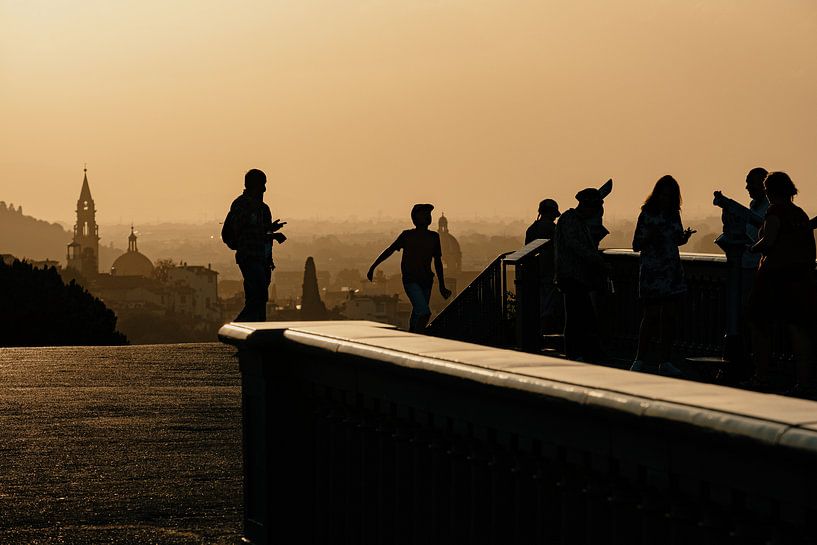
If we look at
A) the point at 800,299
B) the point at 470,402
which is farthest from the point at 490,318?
the point at 470,402

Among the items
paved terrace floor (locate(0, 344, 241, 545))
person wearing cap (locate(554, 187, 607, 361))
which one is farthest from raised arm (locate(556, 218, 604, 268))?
paved terrace floor (locate(0, 344, 241, 545))

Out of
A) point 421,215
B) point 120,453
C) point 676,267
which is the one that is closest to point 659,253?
point 676,267

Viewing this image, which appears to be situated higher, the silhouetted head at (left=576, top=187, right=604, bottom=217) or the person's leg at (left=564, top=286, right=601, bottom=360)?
the silhouetted head at (left=576, top=187, right=604, bottom=217)

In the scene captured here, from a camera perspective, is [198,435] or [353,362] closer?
[353,362]

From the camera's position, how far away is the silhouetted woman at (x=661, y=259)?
13.5 m

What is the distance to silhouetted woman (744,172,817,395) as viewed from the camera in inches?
497

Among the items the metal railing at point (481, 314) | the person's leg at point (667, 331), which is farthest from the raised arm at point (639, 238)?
the metal railing at point (481, 314)

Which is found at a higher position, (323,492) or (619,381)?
(619,381)

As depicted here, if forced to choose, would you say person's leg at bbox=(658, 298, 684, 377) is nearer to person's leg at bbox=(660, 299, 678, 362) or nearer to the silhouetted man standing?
person's leg at bbox=(660, 299, 678, 362)

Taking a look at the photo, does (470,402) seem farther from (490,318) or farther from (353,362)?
(490,318)

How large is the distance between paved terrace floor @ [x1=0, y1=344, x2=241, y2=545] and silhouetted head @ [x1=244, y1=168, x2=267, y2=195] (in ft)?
6.27

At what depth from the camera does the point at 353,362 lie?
22.4 ft

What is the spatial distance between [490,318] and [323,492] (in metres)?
13.3

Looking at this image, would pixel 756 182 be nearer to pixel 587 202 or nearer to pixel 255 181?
pixel 587 202
